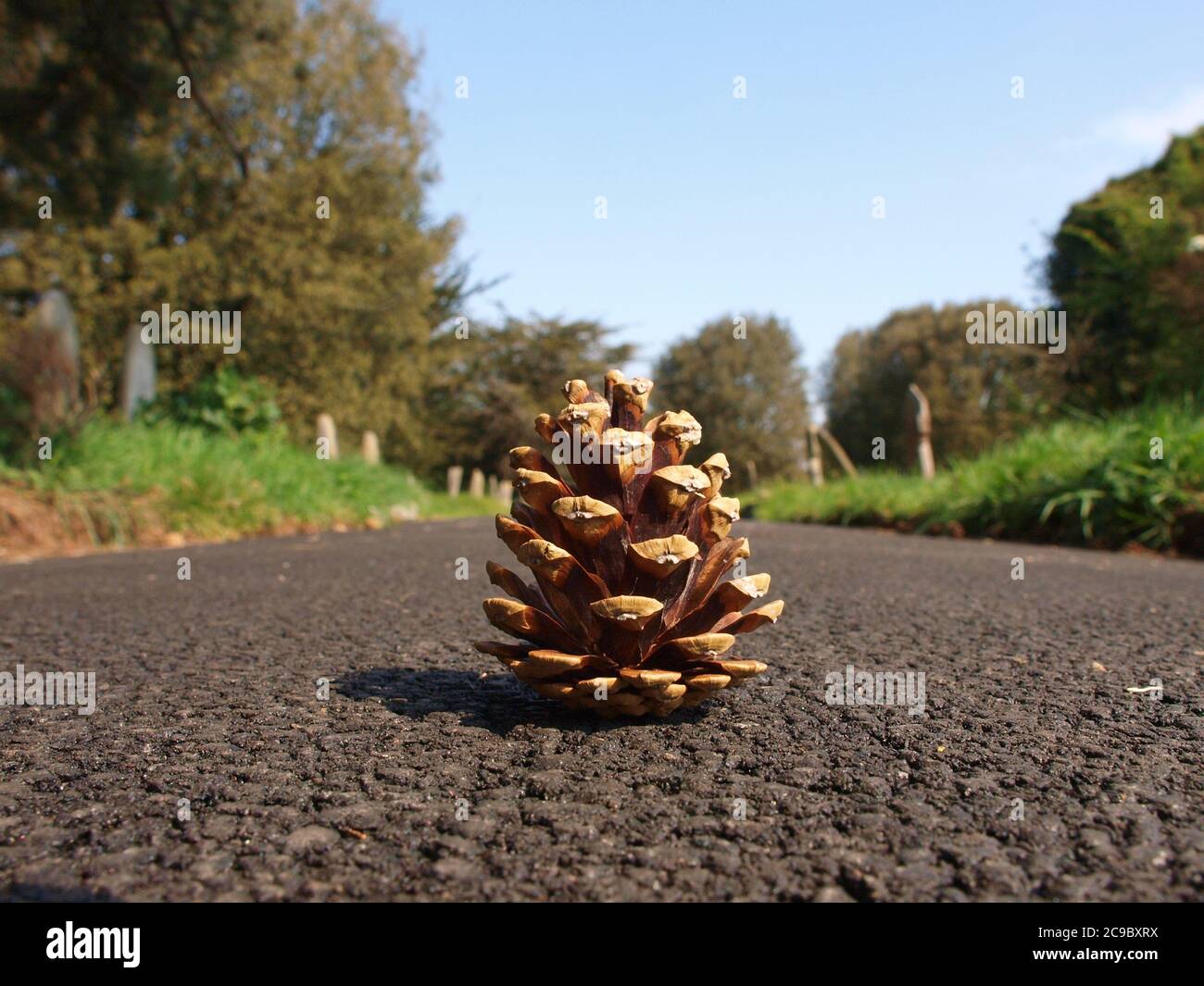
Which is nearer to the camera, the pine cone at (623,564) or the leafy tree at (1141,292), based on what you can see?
the pine cone at (623,564)

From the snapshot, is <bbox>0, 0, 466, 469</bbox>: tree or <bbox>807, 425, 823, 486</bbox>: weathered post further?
<bbox>807, 425, 823, 486</bbox>: weathered post

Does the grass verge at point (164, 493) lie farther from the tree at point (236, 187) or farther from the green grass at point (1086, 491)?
the green grass at point (1086, 491)

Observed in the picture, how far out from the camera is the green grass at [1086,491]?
6.38 metres

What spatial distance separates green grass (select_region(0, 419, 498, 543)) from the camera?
22.9ft

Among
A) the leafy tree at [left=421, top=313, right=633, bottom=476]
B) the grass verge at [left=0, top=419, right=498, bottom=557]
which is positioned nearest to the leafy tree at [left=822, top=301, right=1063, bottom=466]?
the leafy tree at [left=421, top=313, right=633, bottom=476]

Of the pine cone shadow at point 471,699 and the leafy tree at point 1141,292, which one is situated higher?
the leafy tree at point 1141,292

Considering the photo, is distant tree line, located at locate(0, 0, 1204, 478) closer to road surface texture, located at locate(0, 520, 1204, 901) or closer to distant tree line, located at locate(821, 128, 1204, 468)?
distant tree line, located at locate(821, 128, 1204, 468)

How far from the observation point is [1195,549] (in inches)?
242

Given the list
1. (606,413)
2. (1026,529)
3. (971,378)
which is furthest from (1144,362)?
(606,413)

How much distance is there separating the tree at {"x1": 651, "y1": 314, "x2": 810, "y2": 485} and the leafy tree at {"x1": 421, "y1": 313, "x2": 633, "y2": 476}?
4.09 meters

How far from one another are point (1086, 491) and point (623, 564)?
655 centimetres

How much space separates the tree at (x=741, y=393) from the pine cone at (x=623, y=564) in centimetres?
3144

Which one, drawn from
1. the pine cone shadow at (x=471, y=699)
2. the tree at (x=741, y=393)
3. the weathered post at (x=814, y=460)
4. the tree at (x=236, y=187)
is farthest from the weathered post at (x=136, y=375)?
the tree at (x=741, y=393)

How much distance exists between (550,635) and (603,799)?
1.37 ft
